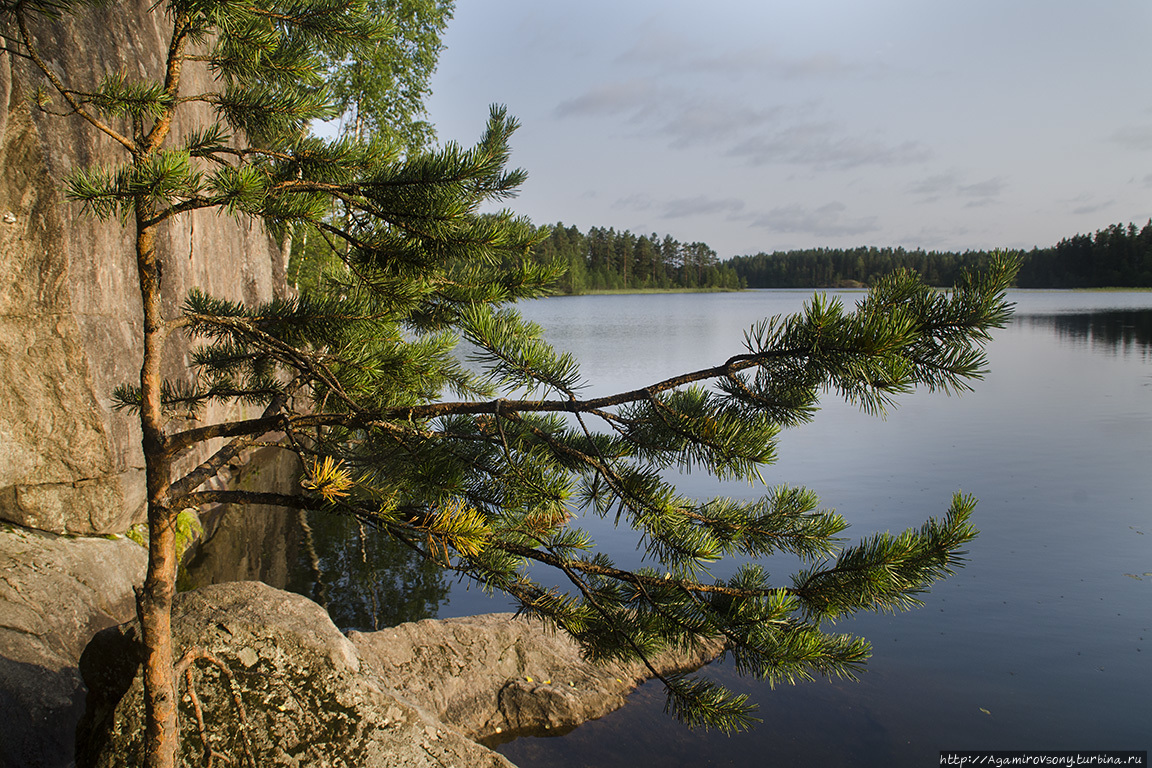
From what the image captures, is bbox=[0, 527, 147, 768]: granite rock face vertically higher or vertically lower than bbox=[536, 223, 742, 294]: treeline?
lower

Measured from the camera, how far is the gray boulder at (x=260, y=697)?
2451 millimetres

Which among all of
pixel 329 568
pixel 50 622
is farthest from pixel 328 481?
pixel 329 568

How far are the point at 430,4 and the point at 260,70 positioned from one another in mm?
18906

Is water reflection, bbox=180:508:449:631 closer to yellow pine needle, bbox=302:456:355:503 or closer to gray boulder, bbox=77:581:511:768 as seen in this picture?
gray boulder, bbox=77:581:511:768

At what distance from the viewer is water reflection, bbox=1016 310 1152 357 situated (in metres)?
23.6

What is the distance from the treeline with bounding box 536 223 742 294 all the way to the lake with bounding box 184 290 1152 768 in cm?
6986

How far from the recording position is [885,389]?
4.90 ft

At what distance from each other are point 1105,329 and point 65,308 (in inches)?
1436

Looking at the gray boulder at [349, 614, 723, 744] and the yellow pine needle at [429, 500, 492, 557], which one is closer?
the yellow pine needle at [429, 500, 492, 557]

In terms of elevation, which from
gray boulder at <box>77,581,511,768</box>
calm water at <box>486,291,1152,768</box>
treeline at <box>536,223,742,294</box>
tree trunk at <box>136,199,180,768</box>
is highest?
treeline at <box>536,223,742,294</box>

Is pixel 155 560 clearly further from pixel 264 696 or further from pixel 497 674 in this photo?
pixel 497 674

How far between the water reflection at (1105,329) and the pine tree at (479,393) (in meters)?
24.9

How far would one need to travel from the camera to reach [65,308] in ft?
17.2

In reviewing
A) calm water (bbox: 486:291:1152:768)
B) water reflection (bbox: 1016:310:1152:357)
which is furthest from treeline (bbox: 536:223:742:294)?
calm water (bbox: 486:291:1152:768)
